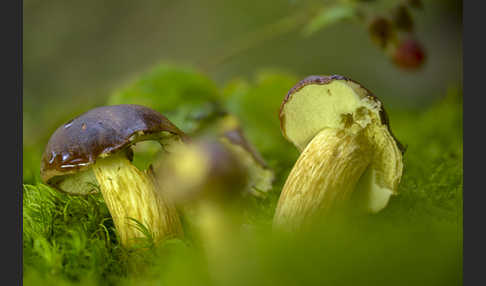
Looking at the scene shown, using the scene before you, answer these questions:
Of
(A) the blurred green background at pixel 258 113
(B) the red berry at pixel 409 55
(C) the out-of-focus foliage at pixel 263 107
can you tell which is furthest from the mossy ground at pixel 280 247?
(B) the red berry at pixel 409 55

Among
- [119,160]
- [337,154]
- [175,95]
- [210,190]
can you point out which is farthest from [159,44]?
[210,190]

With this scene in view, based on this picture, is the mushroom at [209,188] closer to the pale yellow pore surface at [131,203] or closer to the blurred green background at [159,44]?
the pale yellow pore surface at [131,203]

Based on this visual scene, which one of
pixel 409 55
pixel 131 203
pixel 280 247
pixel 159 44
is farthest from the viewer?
pixel 159 44

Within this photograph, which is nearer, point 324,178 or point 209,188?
point 209,188

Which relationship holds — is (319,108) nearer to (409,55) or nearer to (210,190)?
(210,190)

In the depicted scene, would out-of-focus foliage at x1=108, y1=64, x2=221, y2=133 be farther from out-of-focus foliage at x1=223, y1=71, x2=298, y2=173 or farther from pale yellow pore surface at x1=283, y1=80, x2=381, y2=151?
pale yellow pore surface at x1=283, y1=80, x2=381, y2=151

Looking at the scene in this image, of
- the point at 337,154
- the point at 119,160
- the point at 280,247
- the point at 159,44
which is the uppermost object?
the point at 159,44

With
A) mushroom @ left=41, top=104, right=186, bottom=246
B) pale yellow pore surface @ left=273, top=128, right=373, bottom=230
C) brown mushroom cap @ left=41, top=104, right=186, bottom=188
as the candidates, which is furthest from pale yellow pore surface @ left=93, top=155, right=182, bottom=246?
pale yellow pore surface @ left=273, top=128, right=373, bottom=230
